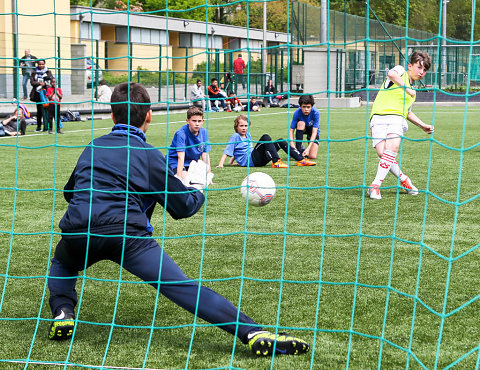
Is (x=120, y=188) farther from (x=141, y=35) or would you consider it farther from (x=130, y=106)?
(x=141, y=35)

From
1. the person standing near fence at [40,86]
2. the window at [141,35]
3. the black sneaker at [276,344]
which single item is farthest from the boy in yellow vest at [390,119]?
the window at [141,35]

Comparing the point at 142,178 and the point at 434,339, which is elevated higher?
the point at 142,178

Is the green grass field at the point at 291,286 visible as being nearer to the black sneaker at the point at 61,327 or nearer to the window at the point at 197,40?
the black sneaker at the point at 61,327

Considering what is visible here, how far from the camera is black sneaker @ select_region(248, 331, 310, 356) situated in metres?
3.14

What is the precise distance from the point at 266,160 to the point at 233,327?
23.8 ft

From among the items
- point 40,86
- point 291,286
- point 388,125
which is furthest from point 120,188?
point 40,86

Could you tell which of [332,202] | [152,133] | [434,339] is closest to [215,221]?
[332,202]

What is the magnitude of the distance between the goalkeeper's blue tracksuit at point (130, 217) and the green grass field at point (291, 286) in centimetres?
22

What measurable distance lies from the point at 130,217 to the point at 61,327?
641mm

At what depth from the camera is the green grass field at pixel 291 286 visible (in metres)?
3.24

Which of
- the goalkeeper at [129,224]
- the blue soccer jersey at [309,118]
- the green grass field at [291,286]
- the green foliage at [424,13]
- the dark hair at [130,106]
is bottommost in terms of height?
the green grass field at [291,286]

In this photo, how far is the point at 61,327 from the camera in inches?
133

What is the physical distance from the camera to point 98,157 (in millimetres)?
3398

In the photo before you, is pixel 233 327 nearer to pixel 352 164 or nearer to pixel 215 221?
pixel 215 221
